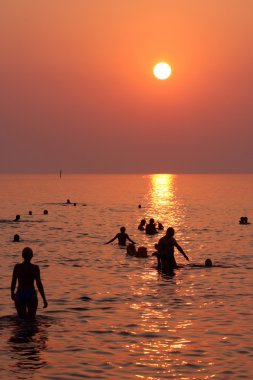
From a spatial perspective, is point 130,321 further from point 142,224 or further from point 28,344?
point 142,224

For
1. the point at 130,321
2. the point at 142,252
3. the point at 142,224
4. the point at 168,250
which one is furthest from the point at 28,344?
the point at 142,224

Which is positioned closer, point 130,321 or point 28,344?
point 28,344

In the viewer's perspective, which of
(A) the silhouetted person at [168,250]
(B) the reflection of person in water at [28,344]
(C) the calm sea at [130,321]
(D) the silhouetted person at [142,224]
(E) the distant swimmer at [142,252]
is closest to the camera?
(B) the reflection of person in water at [28,344]

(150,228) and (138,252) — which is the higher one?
(150,228)

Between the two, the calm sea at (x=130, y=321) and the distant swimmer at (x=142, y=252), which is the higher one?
the distant swimmer at (x=142, y=252)

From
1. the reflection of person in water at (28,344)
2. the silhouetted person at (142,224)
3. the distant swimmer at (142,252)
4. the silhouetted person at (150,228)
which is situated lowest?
the reflection of person in water at (28,344)

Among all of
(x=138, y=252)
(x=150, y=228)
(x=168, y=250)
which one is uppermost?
(x=150, y=228)

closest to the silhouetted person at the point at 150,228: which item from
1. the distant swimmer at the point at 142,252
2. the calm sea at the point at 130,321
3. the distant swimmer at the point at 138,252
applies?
the calm sea at the point at 130,321

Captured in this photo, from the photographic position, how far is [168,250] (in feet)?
102

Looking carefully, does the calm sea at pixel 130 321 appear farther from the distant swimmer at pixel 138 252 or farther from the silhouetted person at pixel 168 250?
the silhouetted person at pixel 168 250

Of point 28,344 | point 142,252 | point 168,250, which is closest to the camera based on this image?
point 28,344

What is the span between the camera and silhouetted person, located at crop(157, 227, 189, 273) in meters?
30.0

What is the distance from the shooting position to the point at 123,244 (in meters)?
47.2

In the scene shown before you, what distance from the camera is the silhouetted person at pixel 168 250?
29969 mm
